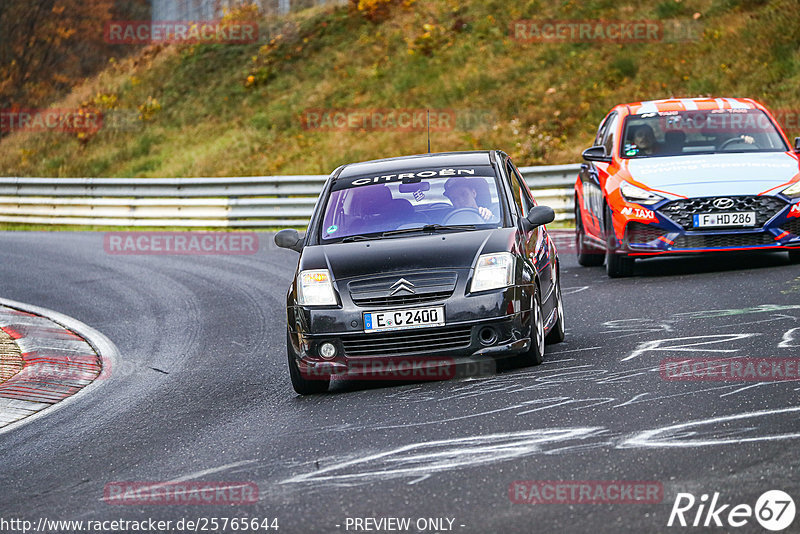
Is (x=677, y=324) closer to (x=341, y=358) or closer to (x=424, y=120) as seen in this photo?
(x=341, y=358)

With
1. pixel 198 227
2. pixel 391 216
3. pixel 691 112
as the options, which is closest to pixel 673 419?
pixel 391 216

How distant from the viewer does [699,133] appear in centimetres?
1321

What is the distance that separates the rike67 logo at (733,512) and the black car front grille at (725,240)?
720cm

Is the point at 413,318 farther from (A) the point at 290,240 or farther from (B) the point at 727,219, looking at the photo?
(B) the point at 727,219

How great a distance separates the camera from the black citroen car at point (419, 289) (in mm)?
7871

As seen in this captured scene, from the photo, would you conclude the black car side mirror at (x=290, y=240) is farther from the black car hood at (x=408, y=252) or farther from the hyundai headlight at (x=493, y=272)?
the hyundai headlight at (x=493, y=272)

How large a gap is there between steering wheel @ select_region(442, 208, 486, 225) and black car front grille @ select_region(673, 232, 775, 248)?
380 cm

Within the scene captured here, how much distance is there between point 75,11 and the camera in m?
56.1

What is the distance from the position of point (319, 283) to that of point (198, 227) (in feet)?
52.7

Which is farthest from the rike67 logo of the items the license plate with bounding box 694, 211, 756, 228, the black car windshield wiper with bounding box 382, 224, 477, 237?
the license plate with bounding box 694, 211, 756, 228

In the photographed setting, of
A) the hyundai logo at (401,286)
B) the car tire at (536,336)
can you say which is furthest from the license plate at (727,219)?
the hyundai logo at (401,286)

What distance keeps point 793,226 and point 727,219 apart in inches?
27.7

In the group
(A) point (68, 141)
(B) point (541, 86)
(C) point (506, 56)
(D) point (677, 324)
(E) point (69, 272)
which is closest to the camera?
(D) point (677, 324)

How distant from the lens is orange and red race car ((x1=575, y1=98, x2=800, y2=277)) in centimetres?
1189
